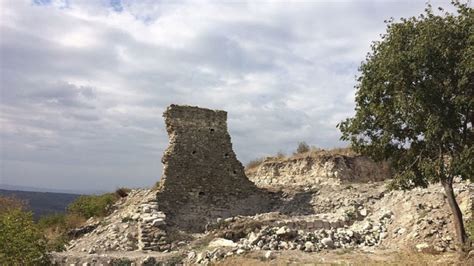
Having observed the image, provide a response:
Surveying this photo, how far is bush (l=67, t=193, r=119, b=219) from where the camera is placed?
25.2 m

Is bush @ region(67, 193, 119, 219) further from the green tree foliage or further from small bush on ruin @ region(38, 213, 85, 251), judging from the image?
the green tree foliage

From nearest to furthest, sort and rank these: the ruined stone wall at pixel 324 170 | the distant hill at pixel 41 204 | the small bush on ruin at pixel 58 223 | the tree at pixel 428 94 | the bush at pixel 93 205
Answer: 1. the tree at pixel 428 94
2. the small bush on ruin at pixel 58 223
3. the bush at pixel 93 205
4. the ruined stone wall at pixel 324 170
5. the distant hill at pixel 41 204

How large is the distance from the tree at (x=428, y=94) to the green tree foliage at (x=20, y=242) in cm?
962

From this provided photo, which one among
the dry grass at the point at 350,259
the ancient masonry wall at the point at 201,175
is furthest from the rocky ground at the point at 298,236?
the ancient masonry wall at the point at 201,175

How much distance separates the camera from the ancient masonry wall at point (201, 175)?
2069cm

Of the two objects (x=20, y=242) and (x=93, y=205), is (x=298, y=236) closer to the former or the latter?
(x=20, y=242)

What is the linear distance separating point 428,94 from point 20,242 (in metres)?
11.2

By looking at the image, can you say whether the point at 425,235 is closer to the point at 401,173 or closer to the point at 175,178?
the point at 401,173

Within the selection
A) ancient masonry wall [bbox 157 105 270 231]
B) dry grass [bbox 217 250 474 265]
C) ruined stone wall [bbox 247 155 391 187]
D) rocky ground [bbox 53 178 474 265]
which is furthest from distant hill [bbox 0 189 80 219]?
ruined stone wall [bbox 247 155 391 187]

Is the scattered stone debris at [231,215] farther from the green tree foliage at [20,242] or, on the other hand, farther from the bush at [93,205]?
the green tree foliage at [20,242]

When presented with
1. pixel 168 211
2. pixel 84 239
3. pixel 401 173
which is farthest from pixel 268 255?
pixel 84 239

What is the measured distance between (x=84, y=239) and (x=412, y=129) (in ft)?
42.5

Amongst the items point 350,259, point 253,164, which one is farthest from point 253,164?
point 350,259

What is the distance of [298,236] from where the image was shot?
16.4 metres
